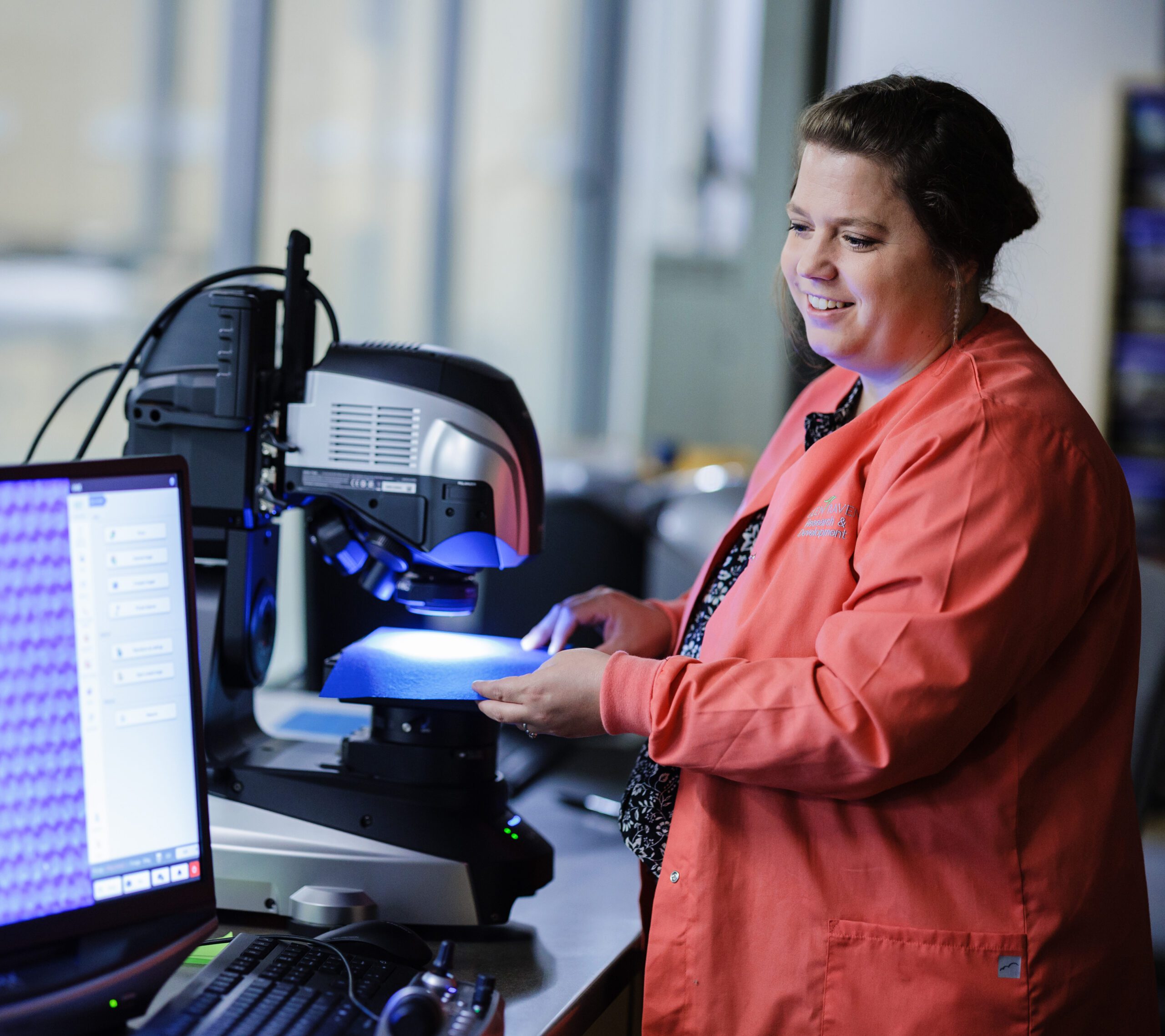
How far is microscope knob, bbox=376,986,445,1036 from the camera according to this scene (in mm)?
932

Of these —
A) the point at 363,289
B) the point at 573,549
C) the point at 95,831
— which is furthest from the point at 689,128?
the point at 95,831

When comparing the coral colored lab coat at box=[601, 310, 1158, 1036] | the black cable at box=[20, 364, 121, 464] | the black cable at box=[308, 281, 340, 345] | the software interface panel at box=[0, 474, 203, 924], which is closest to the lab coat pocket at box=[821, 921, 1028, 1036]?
the coral colored lab coat at box=[601, 310, 1158, 1036]

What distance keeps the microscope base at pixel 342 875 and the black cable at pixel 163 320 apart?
0.45 meters

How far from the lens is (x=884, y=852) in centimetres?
108

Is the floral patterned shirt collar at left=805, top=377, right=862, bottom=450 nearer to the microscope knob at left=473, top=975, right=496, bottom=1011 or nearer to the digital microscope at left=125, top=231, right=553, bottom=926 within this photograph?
the digital microscope at left=125, top=231, right=553, bottom=926

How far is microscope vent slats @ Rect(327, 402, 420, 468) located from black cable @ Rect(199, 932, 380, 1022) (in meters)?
0.46

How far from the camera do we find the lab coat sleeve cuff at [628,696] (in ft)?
3.55

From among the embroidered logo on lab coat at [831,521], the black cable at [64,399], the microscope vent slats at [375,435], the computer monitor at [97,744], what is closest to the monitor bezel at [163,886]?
the computer monitor at [97,744]

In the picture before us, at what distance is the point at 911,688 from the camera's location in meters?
0.99

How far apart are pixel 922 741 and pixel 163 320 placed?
0.87 metres

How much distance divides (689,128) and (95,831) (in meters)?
5.24

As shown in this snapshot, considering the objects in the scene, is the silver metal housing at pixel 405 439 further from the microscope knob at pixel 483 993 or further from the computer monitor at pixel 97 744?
the microscope knob at pixel 483 993

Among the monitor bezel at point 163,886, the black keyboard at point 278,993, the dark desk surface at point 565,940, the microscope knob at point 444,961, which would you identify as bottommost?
the dark desk surface at point 565,940

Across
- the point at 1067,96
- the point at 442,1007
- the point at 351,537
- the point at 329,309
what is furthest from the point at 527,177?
the point at 442,1007
